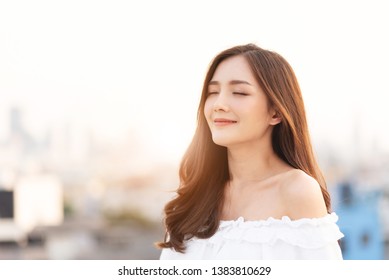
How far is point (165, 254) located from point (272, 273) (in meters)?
0.29

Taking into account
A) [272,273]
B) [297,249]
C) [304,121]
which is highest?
[304,121]

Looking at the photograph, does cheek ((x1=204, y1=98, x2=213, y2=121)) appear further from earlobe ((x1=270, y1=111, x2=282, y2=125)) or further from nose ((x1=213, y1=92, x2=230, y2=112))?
earlobe ((x1=270, y1=111, x2=282, y2=125))

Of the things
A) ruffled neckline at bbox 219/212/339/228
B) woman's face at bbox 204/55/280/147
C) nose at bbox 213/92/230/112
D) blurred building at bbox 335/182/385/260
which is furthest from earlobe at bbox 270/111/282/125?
blurred building at bbox 335/182/385/260

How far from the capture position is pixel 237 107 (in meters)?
1.35

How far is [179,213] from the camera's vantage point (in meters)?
1.50

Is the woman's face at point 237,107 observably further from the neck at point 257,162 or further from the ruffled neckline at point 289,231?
the ruffled neckline at point 289,231

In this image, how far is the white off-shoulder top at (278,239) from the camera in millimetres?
1286

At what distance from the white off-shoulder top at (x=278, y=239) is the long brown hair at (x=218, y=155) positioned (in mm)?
46

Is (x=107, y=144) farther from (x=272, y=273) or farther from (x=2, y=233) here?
(x=272, y=273)

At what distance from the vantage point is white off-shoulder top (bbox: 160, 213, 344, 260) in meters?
1.29

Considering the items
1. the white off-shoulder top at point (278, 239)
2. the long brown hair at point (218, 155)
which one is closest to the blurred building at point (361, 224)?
the long brown hair at point (218, 155)

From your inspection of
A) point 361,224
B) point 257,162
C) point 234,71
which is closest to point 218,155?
point 257,162

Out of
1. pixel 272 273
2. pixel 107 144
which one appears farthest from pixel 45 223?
pixel 272 273

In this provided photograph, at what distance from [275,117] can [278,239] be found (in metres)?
0.26
